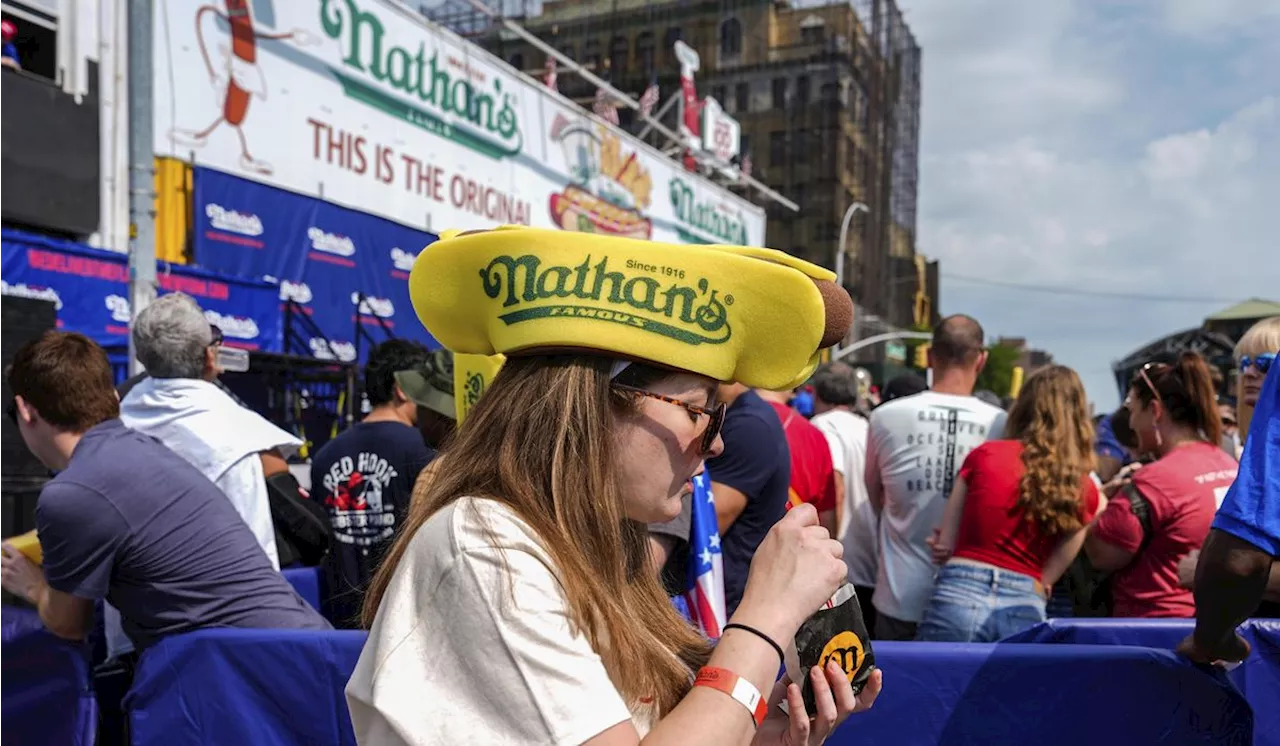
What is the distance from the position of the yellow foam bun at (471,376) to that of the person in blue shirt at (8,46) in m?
7.80

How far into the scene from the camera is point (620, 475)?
4.72 ft

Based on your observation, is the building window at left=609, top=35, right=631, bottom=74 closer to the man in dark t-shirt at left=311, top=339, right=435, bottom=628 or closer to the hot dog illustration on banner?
the hot dog illustration on banner

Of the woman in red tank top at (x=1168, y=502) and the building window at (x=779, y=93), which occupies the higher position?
the building window at (x=779, y=93)

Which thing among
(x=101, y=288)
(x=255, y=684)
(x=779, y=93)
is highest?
(x=779, y=93)

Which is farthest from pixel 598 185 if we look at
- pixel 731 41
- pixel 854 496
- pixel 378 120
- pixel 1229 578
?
pixel 731 41

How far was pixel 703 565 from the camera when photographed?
278 centimetres

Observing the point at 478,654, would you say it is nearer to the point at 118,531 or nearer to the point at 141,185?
the point at 118,531

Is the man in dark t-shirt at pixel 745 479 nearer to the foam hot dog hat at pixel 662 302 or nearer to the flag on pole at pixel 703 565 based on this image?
the flag on pole at pixel 703 565

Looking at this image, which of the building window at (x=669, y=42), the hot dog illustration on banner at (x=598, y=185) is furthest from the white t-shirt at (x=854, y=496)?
the building window at (x=669, y=42)

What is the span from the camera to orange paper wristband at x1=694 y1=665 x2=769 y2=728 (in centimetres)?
126

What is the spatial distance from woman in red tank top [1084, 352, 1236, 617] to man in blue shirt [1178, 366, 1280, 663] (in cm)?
125

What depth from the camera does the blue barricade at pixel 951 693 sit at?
2.61 m

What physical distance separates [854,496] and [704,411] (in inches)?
152

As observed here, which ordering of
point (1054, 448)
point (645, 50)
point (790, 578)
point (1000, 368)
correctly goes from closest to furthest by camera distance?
point (790, 578), point (1054, 448), point (645, 50), point (1000, 368)
